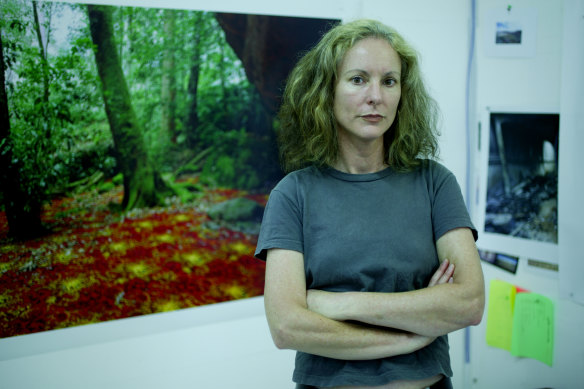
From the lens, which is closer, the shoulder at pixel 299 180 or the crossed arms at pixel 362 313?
the crossed arms at pixel 362 313

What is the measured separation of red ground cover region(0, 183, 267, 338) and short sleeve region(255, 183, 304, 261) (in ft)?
2.25

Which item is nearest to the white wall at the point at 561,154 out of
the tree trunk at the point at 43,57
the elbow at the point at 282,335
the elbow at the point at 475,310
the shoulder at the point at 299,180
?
the elbow at the point at 475,310

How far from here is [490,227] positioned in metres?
1.97

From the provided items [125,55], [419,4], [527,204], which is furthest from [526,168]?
[125,55]

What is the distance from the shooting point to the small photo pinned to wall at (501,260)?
1.92 m

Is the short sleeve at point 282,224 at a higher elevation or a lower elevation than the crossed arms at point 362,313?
higher

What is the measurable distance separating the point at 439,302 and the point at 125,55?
1.34 meters

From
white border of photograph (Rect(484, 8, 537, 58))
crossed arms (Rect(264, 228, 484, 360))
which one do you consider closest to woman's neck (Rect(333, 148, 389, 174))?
crossed arms (Rect(264, 228, 484, 360))

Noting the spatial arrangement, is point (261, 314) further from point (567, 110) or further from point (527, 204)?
point (567, 110)

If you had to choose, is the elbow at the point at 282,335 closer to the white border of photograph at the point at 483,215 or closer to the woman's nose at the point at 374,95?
the woman's nose at the point at 374,95

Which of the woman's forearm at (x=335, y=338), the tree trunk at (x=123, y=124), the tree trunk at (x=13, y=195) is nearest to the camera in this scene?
the woman's forearm at (x=335, y=338)

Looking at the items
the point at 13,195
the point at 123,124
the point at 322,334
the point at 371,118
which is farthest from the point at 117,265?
the point at 371,118

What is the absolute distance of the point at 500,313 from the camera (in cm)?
198

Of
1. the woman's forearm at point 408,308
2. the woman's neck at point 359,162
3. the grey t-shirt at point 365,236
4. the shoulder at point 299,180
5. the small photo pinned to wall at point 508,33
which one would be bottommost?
the woman's forearm at point 408,308
